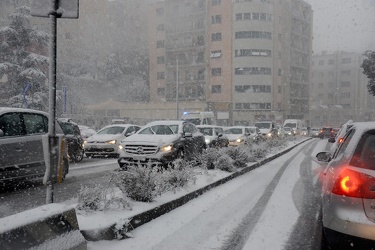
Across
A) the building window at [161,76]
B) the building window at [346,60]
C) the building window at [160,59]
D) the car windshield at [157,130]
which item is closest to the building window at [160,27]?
the building window at [160,59]

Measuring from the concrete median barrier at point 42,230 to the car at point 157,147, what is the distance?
5962 millimetres

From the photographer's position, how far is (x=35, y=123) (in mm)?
8328

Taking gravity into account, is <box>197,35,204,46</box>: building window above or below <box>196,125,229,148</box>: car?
above

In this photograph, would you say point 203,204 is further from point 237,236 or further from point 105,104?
point 105,104

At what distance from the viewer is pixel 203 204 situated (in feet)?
23.0

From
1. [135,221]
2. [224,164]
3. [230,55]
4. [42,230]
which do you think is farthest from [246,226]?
[230,55]

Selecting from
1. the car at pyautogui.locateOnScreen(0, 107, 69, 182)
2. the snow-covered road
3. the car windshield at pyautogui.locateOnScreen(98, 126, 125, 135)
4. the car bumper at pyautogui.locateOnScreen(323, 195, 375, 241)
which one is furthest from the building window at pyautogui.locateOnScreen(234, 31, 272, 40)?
the car bumper at pyautogui.locateOnScreen(323, 195, 375, 241)

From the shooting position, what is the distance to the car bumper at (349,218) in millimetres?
3508

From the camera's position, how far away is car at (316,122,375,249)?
139 inches

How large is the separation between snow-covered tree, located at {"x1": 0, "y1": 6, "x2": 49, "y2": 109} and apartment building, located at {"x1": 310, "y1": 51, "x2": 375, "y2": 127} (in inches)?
3041

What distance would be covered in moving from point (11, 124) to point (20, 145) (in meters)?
0.48

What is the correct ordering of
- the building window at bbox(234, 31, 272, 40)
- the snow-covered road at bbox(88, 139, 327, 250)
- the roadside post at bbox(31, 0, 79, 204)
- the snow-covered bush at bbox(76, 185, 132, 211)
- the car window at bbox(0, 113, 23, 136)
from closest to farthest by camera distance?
1. the roadside post at bbox(31, 0, 79, 204)
2. the snow-covered road at bbox(88, 139, 327, 250)
3. the snow-covered bush at bbox(76, 185, 132, 211)
4. the car window at bbox(0, 113, 23, 136)
5. the building window at bbox(234, 31, 272, 40)

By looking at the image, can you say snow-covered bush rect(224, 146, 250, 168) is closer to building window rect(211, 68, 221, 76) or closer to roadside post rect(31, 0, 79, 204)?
roadside post rect(31, 0, 79, 204)

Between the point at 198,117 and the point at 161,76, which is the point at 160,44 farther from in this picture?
the point at 198,117
